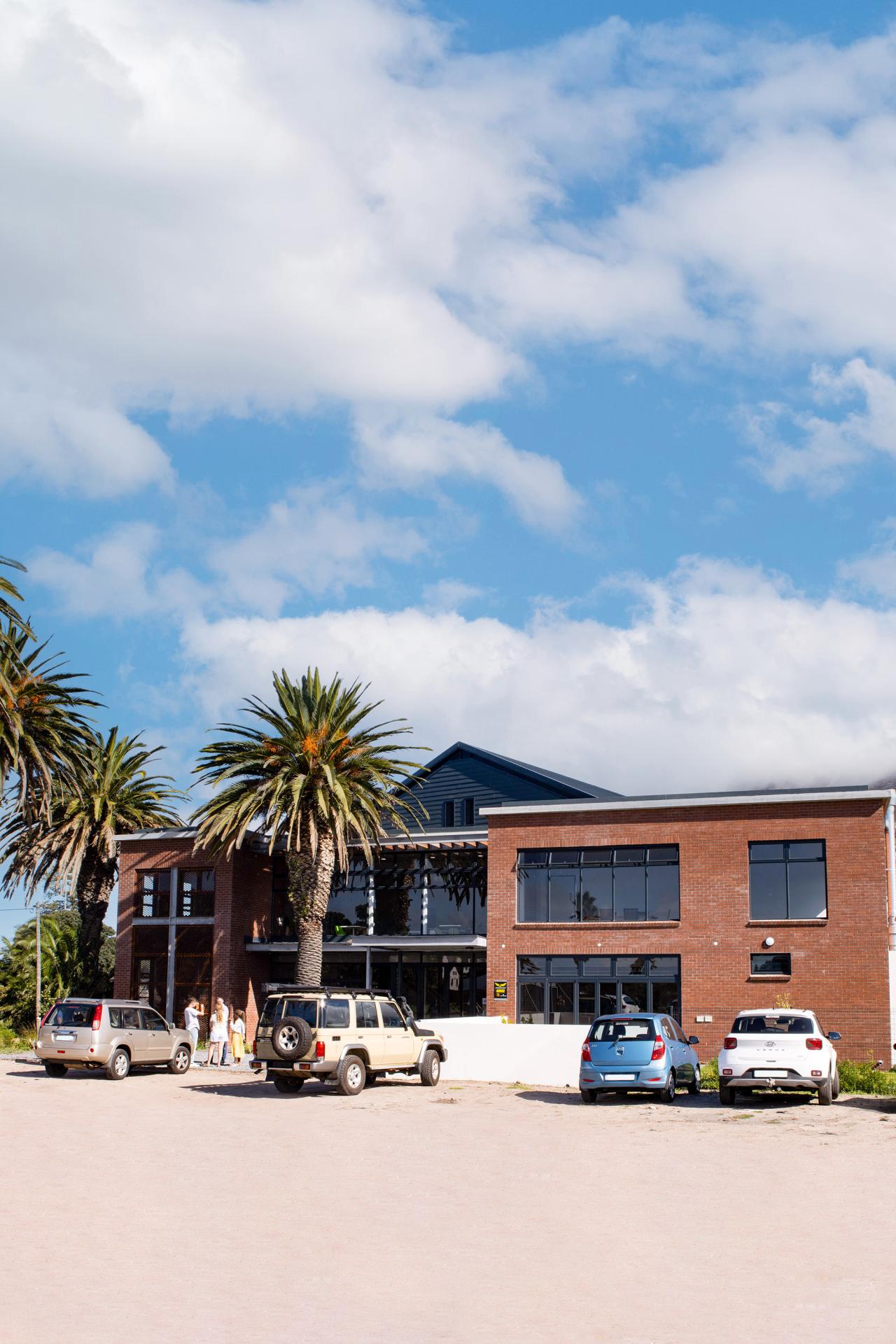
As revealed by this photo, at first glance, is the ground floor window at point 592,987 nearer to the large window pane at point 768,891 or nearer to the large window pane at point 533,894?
the large window pane at point 533,894

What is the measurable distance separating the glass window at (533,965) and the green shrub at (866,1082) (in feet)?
32.1

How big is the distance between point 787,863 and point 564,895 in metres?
6.02

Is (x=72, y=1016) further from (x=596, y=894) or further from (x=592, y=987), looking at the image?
(x=596, y=894)

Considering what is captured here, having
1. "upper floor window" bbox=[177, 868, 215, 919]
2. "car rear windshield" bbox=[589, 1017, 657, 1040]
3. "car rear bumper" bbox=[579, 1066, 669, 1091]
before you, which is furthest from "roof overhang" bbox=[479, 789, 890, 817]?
"car rear bumper" bbox=[579, 1066, 669, 1091]

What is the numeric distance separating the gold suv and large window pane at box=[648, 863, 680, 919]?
519 inches

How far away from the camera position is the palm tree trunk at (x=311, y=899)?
121ft

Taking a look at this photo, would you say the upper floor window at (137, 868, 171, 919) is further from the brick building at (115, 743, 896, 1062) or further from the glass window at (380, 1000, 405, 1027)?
the glass window at (380, 1000, 405, 1027)

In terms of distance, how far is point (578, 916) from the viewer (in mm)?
36844

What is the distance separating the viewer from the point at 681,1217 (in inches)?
488

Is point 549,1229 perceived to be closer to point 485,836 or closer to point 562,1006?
point 562,1006

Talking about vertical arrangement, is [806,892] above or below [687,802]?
below

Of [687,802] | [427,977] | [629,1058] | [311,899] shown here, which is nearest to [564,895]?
[687,802]

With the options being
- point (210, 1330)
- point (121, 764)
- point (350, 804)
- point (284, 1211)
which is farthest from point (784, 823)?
point (210, 1330)

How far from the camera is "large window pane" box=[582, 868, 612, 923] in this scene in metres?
36.6
